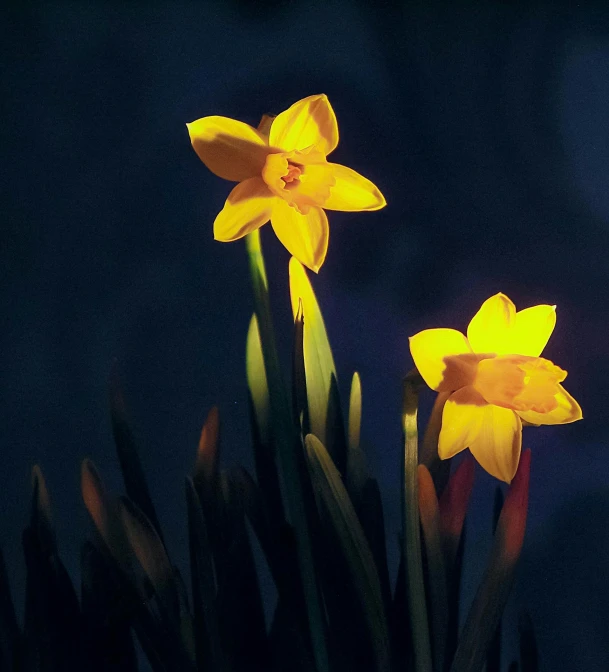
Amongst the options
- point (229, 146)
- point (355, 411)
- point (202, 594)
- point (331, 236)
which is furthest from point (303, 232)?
point (202, 594)

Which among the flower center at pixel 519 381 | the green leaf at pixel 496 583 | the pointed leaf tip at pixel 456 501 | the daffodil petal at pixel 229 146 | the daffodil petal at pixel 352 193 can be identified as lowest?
the green leaf at pixel 496 583

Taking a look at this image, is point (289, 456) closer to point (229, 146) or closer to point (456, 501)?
point (456, 501)

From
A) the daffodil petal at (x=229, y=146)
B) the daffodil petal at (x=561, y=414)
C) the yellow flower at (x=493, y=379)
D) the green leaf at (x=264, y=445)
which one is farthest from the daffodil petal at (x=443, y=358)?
the daffodil petal at (x=229, y=146)

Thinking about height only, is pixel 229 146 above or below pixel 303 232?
above

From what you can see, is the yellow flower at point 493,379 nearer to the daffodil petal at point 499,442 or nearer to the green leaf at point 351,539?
the daffodil petal at point 499,442

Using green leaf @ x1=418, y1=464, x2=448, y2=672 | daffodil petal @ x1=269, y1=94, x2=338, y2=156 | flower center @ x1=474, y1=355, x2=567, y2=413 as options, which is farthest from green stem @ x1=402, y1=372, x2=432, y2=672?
daffodil petal @ x1=269, y1=94, x2=338, y2=156

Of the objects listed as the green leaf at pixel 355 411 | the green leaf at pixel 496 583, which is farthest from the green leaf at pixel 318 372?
the green leaf at pixel 496 583

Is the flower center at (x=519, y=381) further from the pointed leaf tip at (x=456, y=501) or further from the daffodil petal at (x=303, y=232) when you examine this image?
the daffodil petal at (x=303, y=232)

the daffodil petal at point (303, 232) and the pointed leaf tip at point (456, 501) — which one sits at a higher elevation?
the daffodil petal at point (303, 232)

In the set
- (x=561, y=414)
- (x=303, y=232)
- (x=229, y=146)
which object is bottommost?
(x=561, y=414)
